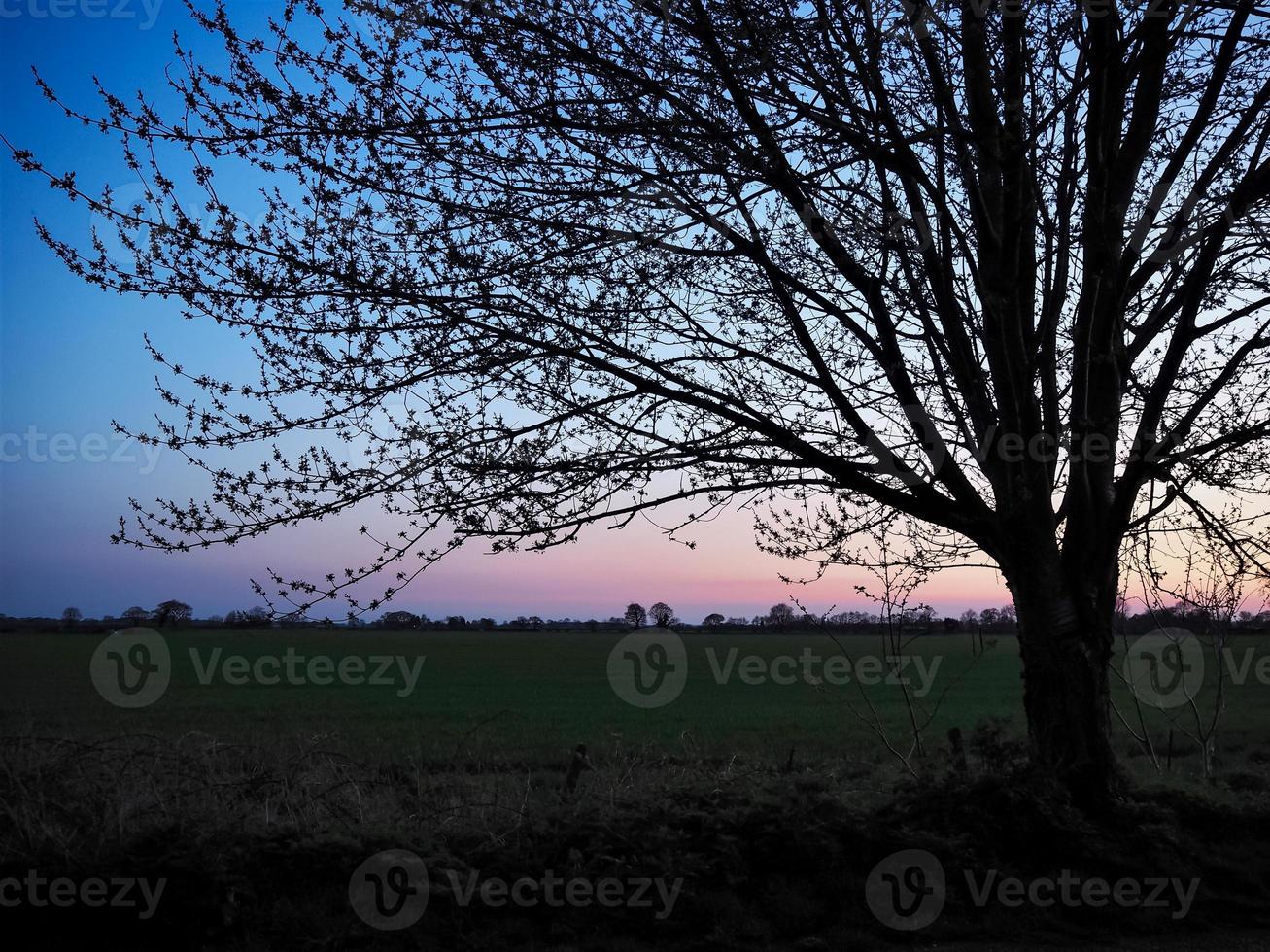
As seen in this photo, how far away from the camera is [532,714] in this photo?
33406 millimetres

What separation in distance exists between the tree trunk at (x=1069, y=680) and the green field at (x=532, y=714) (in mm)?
4367

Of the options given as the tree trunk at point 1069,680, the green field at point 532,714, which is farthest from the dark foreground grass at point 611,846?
the green field at point 532,714

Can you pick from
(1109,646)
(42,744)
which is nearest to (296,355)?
(42,744)

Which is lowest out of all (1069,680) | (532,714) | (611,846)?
(532,714)

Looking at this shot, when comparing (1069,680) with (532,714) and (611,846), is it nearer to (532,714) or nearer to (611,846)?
(611,846)

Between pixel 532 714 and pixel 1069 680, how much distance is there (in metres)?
28.0

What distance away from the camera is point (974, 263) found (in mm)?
7797

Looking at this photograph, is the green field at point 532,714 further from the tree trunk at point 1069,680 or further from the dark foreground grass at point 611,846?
the dark foreground grass at point 611,846

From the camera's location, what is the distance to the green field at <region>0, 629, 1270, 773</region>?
2203 centimetres

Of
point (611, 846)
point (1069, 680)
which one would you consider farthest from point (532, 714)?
point (611, 846)

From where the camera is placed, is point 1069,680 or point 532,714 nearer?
point 1069,680

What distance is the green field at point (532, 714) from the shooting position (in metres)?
22.0

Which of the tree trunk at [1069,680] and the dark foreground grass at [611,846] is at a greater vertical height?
the tree trunk at [1069,680]

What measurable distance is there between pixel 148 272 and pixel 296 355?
0.97 metres
